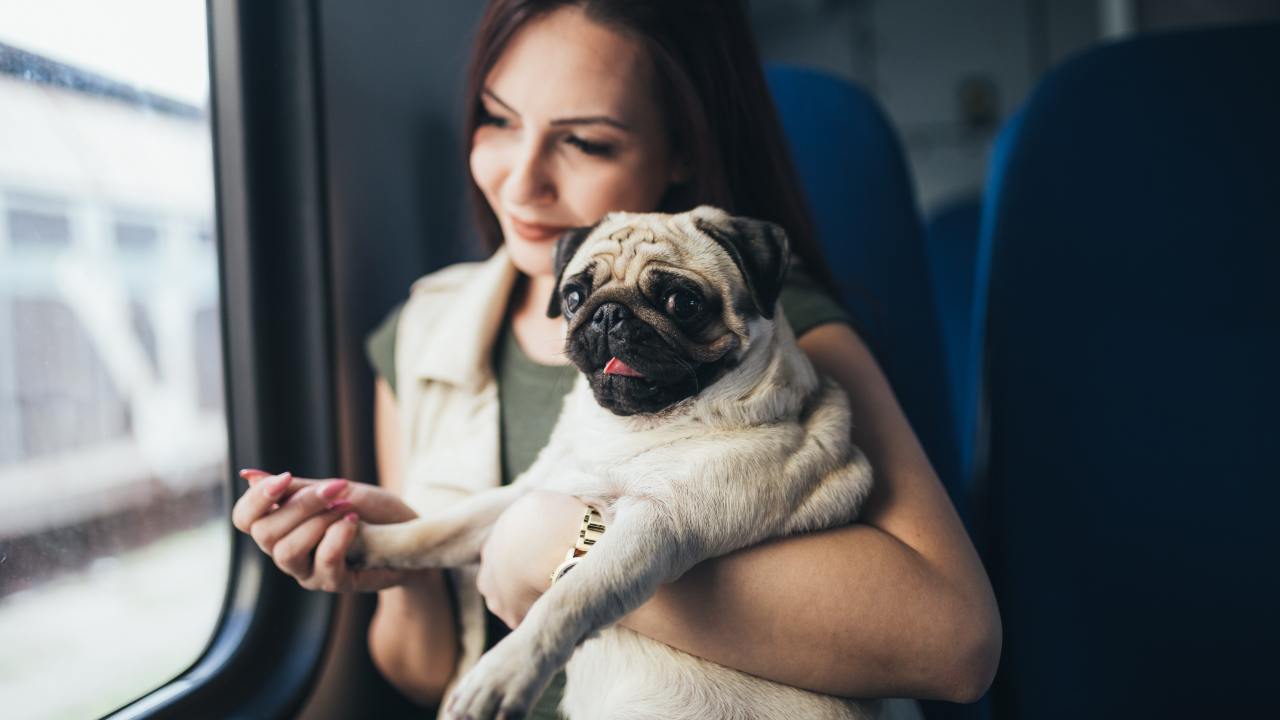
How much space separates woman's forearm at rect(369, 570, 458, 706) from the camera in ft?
3.51

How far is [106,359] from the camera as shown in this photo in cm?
99

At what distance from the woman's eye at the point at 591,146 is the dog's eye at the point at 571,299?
211 mm

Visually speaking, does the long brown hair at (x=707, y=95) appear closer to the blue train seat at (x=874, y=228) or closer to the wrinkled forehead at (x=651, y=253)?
the wrinkled forehead at (x=651, y=253)

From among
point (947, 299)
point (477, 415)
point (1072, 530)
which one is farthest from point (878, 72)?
point (477, 415)

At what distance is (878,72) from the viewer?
18.5 ft

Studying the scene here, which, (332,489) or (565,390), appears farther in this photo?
(565,390)

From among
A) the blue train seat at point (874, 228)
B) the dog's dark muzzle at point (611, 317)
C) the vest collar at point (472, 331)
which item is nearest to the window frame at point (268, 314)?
the vest collar at point (472, 331)

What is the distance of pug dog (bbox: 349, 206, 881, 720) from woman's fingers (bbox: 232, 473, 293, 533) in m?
0.10

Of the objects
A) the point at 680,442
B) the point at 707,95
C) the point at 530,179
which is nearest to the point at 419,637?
the point at 680,442

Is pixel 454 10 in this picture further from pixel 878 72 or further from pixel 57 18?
pixel 878 72

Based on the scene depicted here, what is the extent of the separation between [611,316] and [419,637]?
0.64m

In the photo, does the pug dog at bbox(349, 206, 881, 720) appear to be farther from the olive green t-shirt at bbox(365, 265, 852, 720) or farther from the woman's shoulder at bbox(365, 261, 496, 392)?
the woman's shoulder at bbox(365, 261, 496, 392)

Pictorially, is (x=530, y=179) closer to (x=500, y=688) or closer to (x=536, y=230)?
(x=536, y=230)

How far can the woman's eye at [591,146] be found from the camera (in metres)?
0.94
